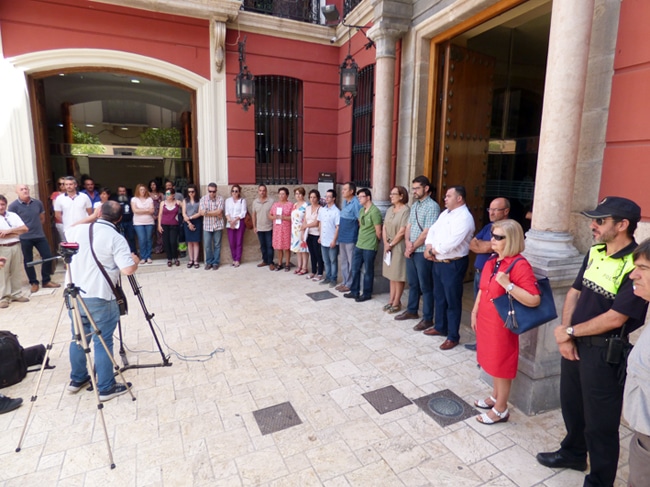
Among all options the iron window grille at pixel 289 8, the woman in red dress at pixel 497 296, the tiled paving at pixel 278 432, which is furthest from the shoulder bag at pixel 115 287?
the iron window grille at pixel 289 8

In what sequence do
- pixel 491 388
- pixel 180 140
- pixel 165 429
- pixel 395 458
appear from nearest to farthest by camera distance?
pixel 395 458
pixel 165 429
pixel 491 388
pixel 180 140

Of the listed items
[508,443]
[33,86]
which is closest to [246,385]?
[508,443]

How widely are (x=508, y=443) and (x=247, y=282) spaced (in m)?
4.76

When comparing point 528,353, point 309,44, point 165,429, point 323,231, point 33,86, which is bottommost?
point 165,429

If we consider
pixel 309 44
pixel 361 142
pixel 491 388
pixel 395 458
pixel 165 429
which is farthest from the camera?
pixel 309 44

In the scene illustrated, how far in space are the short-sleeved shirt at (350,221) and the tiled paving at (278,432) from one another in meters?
1.43

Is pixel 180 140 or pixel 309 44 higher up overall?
pixel 309 44

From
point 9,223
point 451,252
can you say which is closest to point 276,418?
point 451,252

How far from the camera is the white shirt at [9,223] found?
5.38 m

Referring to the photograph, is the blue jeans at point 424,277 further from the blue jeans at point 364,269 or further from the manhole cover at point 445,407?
the manhole cover at point 445,407

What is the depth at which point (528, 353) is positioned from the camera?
3.09 metres

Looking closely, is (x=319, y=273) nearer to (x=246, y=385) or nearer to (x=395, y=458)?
(x=246, y=385)

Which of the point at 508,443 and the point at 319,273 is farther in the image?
the point at 319,273

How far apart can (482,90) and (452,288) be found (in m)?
3.21
